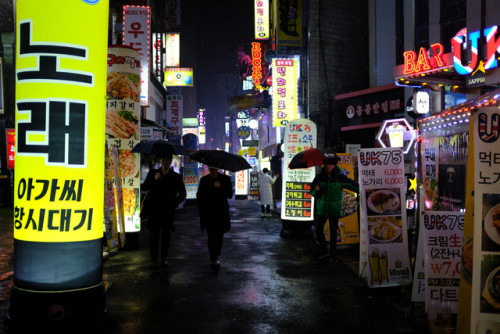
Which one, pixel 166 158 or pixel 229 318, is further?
pixel 166 158

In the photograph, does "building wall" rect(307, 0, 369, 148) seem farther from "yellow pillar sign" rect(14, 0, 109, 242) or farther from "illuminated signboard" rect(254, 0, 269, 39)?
"yellow pillar sign" rect(14, 0, 109, 242)

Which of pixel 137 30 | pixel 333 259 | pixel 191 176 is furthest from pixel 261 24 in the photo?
pixel 333 259

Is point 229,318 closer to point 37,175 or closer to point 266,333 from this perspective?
point 266,333

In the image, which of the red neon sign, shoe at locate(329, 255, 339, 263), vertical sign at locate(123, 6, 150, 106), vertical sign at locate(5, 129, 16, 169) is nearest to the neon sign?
the red neon sign

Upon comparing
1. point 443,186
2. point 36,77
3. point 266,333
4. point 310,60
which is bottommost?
point 266,333

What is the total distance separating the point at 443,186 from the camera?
23.2ft

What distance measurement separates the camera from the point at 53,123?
16.3 ft

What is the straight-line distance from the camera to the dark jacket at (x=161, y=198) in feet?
28.4

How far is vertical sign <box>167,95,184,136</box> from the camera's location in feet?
104

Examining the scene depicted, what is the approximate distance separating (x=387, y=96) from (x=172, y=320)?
2068 cm

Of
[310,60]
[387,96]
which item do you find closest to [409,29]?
[387,96]

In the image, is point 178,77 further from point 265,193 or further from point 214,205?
point 214,205

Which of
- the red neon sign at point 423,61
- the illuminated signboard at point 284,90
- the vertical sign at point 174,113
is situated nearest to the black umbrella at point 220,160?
the red neon sign at point 423,61

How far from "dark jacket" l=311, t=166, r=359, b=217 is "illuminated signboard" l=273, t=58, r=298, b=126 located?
576 inches
